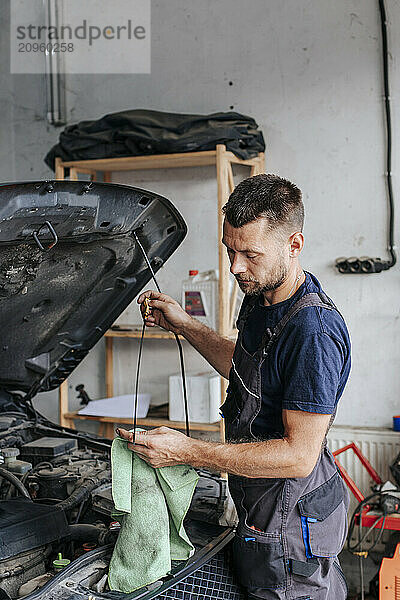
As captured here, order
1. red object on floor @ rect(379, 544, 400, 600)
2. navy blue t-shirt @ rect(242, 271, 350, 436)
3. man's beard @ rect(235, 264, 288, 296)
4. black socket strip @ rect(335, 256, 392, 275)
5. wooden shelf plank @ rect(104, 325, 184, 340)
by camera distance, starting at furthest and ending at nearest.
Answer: wooden shelf plank @ rect(104, 325, 184, 340) < black socket strip @ rect(335, 256, 392, 275) < red object on floor @ rect(379, 544, 400, 600) < man's beard @ rect(235, 264, 288, 296) < navy blue t-shirt @ rect(242, 271, 350, 436)

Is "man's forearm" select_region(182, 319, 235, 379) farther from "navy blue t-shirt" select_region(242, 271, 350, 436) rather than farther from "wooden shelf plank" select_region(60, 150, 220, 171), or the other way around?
"wooden shelf plank" select_region(60, 150, 220, 171)

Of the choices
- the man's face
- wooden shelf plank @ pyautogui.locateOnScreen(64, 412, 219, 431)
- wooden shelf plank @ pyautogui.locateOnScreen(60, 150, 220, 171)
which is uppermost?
wooden shelf plank @ pyautogui.locateOnScreen(60, 150, 220, 171)

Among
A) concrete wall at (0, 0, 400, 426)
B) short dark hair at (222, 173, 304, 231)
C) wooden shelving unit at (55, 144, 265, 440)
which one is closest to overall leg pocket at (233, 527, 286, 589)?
short dark hair at (222, 173, 304, 231)

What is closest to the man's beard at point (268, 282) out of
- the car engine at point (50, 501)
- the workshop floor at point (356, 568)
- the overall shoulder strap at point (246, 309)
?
the overall shoulder strap at point (246, 309)

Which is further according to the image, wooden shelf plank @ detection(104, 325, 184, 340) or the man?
wooden shelf plank @ detection(104, 325, 184, 340)

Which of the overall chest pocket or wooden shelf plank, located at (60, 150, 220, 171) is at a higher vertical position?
wooden shelf plank, located at (60, 150, 220, 171)

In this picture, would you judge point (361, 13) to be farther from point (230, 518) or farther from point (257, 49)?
point (230, 518)

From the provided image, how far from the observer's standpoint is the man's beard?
1.51 metres

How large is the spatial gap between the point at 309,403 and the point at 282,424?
153 millimetres

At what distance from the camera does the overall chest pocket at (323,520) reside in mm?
1483

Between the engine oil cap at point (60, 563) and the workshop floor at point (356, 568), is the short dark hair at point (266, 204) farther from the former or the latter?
the workshop floor at point (356, 568)

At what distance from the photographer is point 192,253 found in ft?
12.0

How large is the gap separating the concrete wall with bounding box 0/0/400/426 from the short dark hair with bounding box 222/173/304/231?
1.86 meters

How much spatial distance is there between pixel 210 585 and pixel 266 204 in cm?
83
